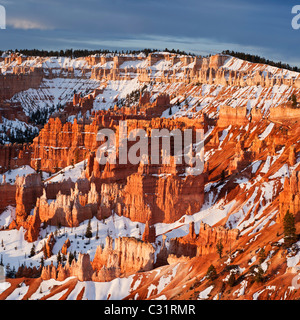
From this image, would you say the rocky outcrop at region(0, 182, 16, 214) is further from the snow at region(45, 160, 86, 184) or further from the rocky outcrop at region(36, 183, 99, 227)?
the rocky outcrop at region(36, 183, 99, 227)

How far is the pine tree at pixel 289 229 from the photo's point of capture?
49094mm

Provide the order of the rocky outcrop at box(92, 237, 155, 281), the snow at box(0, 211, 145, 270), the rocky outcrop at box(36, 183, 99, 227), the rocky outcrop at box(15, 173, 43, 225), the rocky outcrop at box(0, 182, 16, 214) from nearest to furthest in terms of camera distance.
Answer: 1. the rocky outcrop at box(92, 237, 155, 281)
2. the snow at box(0, 211, 145, 270)
3. the rocky outcrop at box(36, 183, 99, 227)
4. the rocky outcrop at box(15, 173, 43, 225)
5. the rocky outcrop at box(0, 182, 16, 214)

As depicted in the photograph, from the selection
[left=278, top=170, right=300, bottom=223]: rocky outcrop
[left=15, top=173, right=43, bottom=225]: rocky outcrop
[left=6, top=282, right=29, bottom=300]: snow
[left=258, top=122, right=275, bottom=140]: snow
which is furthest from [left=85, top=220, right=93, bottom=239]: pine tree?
[left=258, top=122, right=275, bottom=140]: snow

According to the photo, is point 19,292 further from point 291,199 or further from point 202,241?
point 291,199

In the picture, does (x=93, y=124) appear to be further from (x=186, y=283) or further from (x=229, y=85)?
(x=186, y=283)

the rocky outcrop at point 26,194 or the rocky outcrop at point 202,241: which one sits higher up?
the rocky outcrop at point 26,194

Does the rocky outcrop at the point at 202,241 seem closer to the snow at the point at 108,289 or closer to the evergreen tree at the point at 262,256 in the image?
the snow at the point at 108,289

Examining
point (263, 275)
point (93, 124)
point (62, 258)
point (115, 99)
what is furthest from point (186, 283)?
point (115, 99)

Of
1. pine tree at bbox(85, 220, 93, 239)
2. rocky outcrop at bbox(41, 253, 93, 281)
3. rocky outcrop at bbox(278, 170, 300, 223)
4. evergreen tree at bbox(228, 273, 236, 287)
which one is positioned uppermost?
rocky outcrop at bbox(278, 170, 300, 223)

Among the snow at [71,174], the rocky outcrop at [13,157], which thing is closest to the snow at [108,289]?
the snow at [71,174]

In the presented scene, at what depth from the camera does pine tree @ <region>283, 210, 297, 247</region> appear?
49.1m

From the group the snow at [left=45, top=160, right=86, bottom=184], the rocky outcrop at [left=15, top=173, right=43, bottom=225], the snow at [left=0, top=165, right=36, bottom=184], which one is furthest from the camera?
the snow at [left=0, top=165, right=36, bottom=184]

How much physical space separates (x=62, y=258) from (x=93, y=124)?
45586mm

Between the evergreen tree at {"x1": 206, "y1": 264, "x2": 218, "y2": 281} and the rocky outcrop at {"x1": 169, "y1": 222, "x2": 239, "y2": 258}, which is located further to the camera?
the rocky outcrop at {"x1": 169, "y1": 222, "x2": 239, "y2": 258}
